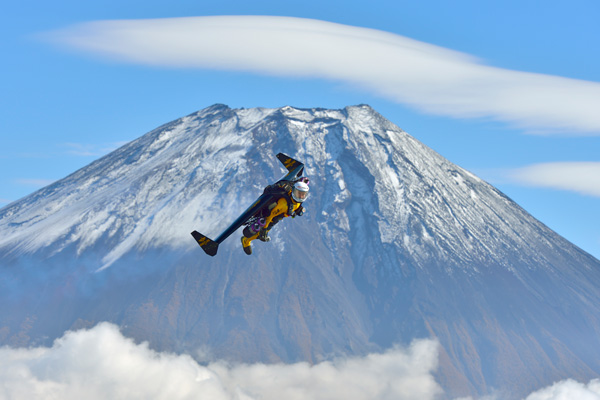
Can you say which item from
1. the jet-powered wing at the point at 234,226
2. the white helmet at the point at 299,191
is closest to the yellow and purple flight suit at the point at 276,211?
the white helmet at the point at 299,191

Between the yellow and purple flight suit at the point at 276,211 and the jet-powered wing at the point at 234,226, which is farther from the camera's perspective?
the yellow and purple flight suit at the point at 276,211

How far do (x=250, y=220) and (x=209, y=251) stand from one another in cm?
515

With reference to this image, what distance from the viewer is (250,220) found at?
79812 mm

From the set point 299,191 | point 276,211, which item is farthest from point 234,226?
point 299,191

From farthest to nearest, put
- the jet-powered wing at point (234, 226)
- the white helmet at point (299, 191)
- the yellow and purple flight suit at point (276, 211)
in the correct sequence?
the yellow and purple flight suit at point (276, 211) → the white helmet at point (299, 191) → the jet-powered wing at point (234, 226)

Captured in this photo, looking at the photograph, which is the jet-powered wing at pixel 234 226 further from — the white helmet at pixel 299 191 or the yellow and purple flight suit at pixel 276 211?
the white helmet at pixel 299 191

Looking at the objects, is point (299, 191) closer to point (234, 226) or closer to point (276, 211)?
point (276, 211)

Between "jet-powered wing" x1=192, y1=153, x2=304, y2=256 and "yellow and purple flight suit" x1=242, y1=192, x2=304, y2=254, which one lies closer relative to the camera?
"jet-powered wing" x1=192, y1=153, x2=304, y2=256

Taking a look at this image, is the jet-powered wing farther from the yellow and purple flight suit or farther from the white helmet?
the white helmet

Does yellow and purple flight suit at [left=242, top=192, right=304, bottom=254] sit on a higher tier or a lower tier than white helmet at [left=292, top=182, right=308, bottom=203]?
lower

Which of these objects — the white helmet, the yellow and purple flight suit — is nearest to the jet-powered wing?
the yellow and purple flight suit

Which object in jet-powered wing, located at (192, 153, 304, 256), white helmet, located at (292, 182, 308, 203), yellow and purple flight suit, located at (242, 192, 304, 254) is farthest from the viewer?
yellow and purple flight suit, located at (242, 192, 304, 254)

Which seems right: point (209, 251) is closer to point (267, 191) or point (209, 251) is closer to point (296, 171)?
point (267, 191)

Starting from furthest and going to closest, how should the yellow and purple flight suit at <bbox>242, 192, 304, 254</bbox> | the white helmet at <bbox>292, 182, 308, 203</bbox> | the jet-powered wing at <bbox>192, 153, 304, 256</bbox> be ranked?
the yellow and purple flight suit at <bbox>242, 192, 304, 254</bbox> → the white helmet at <bbox>292, 182, 308, 203</bbox> → the jet-powered wing at <bbox>192, 153, 304, 256</bbox>
